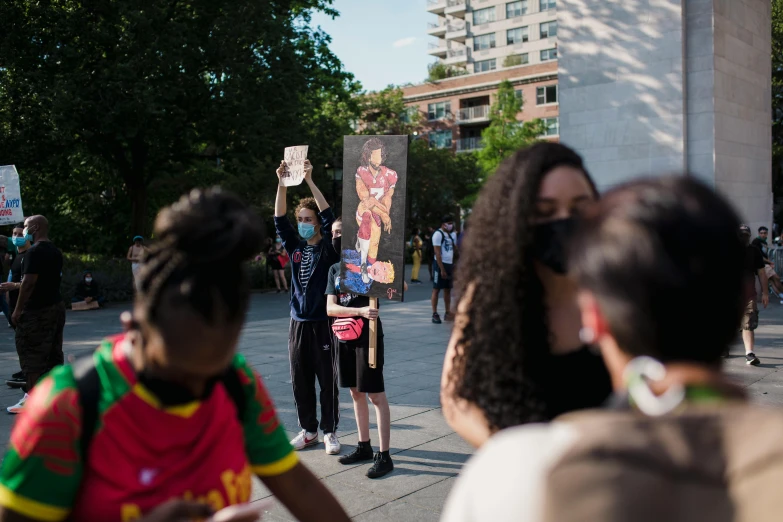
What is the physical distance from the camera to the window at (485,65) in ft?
274

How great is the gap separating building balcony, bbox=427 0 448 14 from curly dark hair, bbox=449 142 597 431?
9225cm

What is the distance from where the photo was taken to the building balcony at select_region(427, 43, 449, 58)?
89406mm

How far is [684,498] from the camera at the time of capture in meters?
0.96

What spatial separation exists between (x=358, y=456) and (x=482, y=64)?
83.4 m

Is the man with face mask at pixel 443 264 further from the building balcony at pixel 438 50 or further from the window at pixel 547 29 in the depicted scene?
the building balcony at pixel 438 50

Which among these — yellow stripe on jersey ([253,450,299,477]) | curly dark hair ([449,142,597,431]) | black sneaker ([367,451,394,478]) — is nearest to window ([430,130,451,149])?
black sneaker ([367,451,394,478])

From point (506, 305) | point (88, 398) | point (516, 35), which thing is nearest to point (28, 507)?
point (88, 398)

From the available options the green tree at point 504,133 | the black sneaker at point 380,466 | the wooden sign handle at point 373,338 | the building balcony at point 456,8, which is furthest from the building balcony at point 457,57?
the black sneaker at point 380,466

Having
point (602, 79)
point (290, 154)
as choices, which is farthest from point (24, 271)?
point (602, 79)

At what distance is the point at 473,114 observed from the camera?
67625 millimetres

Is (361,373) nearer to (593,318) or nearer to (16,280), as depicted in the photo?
(593,318)

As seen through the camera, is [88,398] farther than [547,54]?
No

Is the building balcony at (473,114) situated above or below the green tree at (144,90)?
above

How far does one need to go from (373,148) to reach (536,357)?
357 centimetres
